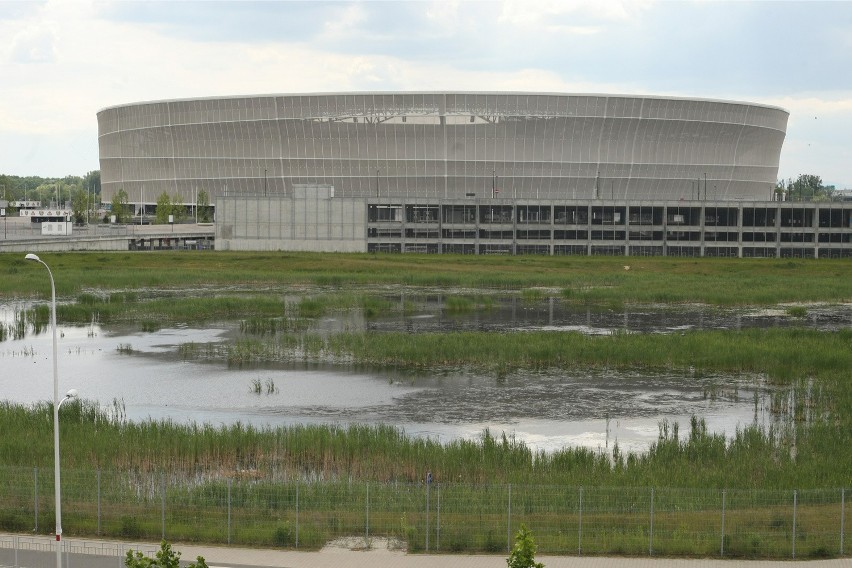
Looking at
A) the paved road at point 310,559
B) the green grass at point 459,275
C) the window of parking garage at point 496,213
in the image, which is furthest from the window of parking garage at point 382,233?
the paved road at point 310,559

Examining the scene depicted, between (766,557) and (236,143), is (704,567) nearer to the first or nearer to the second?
(766,557)

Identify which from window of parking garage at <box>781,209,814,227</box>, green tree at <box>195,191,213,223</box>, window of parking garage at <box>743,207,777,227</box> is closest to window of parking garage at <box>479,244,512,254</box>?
window of parking garage at <box>743,207,777,227</box>

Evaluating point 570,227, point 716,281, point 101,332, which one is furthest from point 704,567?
point 570,227

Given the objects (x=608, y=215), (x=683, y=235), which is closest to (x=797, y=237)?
(x=683, y=235)

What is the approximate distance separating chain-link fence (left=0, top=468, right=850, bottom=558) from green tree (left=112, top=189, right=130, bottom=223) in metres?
158

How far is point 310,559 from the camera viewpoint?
88.8 ft

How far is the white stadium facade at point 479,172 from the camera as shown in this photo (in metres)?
143

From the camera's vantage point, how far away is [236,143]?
17525 cm

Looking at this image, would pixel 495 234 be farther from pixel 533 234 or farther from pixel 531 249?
pixel 531 249

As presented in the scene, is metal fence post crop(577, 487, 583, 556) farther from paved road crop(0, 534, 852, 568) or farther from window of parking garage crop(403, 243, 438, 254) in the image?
window of parking garage crop(403, 243, 438, 254)

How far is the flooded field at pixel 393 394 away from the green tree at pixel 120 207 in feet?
396

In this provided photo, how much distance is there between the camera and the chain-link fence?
2802 cm

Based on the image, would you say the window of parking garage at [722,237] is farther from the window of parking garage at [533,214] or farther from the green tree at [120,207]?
the green tree at [120,207]

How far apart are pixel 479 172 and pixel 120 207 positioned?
60.8m
